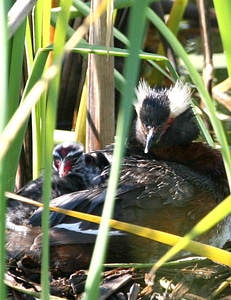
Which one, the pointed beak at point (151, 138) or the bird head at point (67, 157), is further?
the pointed beak at point (151, 138)

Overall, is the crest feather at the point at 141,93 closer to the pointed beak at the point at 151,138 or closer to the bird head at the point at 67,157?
the pointed beak at the point at 151,138

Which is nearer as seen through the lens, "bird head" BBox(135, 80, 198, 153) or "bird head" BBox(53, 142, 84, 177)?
"bird head" BBox(53, 142, 84, 177)

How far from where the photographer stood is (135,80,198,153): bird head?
4.18m

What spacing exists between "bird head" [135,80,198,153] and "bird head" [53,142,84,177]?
0.40 m

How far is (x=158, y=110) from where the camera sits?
4.20 meters

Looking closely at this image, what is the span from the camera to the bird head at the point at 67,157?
3.78 m

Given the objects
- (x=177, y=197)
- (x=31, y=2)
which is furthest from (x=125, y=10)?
(x=31, y=2)

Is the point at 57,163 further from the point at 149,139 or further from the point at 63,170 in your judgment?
the point at 149,139

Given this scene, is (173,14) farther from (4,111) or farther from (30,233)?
(4,111)

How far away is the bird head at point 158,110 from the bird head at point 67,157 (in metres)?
0.40

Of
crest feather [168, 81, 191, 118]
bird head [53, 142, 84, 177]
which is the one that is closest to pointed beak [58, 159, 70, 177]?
bird head [53, 142, 84, 177]

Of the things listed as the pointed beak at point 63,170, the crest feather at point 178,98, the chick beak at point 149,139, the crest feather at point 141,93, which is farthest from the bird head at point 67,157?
the crest feather at point 178,98

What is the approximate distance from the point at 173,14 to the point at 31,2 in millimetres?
3094

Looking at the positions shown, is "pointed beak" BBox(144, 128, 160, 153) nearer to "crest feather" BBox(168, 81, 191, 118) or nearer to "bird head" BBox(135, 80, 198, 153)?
"bird head" BBox(135, 80, 198, 153)
